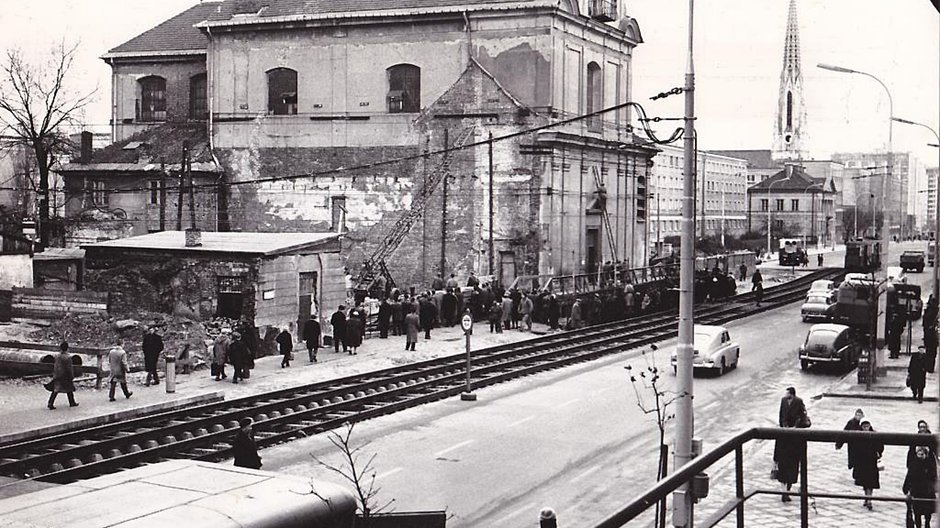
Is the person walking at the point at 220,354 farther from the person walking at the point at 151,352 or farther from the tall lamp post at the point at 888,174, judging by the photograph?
the tall lamp post at the point at 888,174

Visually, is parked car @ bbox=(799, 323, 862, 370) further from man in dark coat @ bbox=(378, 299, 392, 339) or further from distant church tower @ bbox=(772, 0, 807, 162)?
distant church tower @ bbox=(772, 0, 807, 162)

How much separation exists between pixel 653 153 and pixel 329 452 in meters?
37.2

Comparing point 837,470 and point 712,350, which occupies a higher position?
point 712,350

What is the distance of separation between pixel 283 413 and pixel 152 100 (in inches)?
1468

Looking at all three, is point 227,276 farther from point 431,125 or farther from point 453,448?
point 431,125

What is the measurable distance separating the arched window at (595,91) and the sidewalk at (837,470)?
78.3ft

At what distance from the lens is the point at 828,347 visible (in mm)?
28984

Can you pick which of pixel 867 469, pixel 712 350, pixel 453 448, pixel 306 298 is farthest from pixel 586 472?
pixel 306 298

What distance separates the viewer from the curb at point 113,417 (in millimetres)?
17875

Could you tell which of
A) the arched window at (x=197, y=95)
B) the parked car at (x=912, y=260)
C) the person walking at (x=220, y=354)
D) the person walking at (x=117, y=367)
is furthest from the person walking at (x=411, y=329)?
the parked car at (x=912, y=260)

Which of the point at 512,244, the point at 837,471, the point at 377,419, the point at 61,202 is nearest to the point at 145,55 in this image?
the point at 61,202

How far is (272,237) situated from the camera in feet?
109

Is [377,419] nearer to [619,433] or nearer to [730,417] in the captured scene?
[619,433]

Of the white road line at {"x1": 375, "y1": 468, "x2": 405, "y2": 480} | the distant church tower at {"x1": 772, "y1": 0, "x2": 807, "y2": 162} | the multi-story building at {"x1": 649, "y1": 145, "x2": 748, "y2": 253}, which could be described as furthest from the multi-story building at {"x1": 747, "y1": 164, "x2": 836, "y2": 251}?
the white road line at {"x1": 375, "y1": 468, "x2": 405, "y2": 480}
